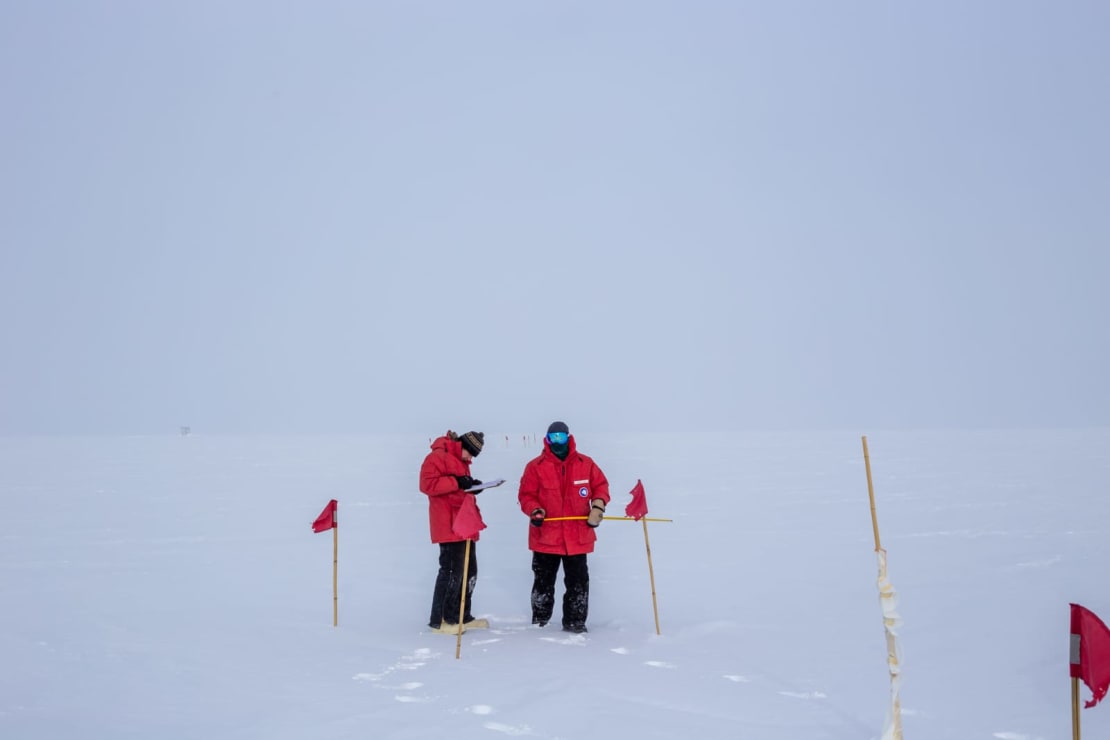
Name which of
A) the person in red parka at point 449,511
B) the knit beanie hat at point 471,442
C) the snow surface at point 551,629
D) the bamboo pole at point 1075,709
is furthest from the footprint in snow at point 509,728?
the knit beanie hat at point 471,442

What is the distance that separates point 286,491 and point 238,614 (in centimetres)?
1138

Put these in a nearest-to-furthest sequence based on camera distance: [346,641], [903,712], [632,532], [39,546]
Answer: [903,712]
[346,641]
[39,546]
[632,532]

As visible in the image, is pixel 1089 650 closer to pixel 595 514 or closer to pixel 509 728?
pixel 509 728

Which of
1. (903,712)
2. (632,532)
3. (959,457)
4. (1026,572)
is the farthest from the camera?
(959,457)

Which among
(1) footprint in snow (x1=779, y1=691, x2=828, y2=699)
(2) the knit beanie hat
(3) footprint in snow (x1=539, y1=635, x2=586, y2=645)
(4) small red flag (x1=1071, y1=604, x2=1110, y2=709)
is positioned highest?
(2) the knit beanie hat

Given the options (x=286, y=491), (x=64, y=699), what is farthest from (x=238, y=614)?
(x=286, y=491)

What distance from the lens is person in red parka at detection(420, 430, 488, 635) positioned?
669 centimetres

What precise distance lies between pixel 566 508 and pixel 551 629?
3.08 feet

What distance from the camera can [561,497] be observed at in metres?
6.75

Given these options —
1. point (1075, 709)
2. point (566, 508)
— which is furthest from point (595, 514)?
point (1075, 709)

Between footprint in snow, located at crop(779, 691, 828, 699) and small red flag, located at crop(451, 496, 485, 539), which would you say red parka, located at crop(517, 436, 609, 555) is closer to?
small red flag, located at crop(451, 496, 485, 539)

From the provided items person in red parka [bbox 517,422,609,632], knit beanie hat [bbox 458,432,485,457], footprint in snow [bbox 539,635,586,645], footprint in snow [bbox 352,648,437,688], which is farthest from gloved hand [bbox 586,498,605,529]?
footprint in snow [bbox 352,648,437,688]

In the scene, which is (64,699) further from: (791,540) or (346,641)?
(791,540)

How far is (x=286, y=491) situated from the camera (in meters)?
18.4
